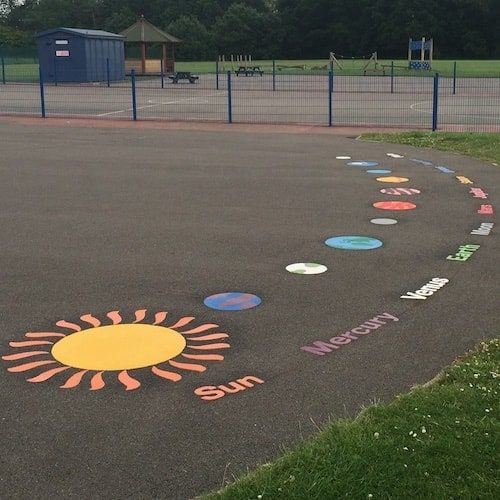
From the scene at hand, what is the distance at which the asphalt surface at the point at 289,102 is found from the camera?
24391 millimetres

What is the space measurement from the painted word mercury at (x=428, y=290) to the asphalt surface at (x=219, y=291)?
0.22ft

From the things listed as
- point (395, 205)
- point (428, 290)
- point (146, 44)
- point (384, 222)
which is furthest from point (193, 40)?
point (428, 290)

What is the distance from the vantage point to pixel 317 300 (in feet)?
19.9

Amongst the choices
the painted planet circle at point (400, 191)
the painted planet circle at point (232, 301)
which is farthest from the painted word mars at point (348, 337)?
the painted planet circle at point (400, 191)

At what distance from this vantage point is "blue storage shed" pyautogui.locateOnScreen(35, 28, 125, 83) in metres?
44.0

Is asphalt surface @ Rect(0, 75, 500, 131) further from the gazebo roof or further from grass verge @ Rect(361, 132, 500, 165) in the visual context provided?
the gazebo roof

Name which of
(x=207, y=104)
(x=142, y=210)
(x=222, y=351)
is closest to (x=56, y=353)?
(x=222, y=351)

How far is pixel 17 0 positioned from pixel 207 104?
108 meters

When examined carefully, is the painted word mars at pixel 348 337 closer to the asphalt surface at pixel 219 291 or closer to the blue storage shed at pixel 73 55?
the asphalt surface at pixel 219 291

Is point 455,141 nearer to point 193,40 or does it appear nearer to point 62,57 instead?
point 62,57

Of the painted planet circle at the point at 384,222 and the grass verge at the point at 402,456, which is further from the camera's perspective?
the painted planet circle at the point at 384,222

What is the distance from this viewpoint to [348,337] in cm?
527

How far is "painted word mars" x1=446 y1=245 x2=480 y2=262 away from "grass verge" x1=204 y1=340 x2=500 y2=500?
10.8ft

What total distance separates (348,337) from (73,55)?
4259 cm
